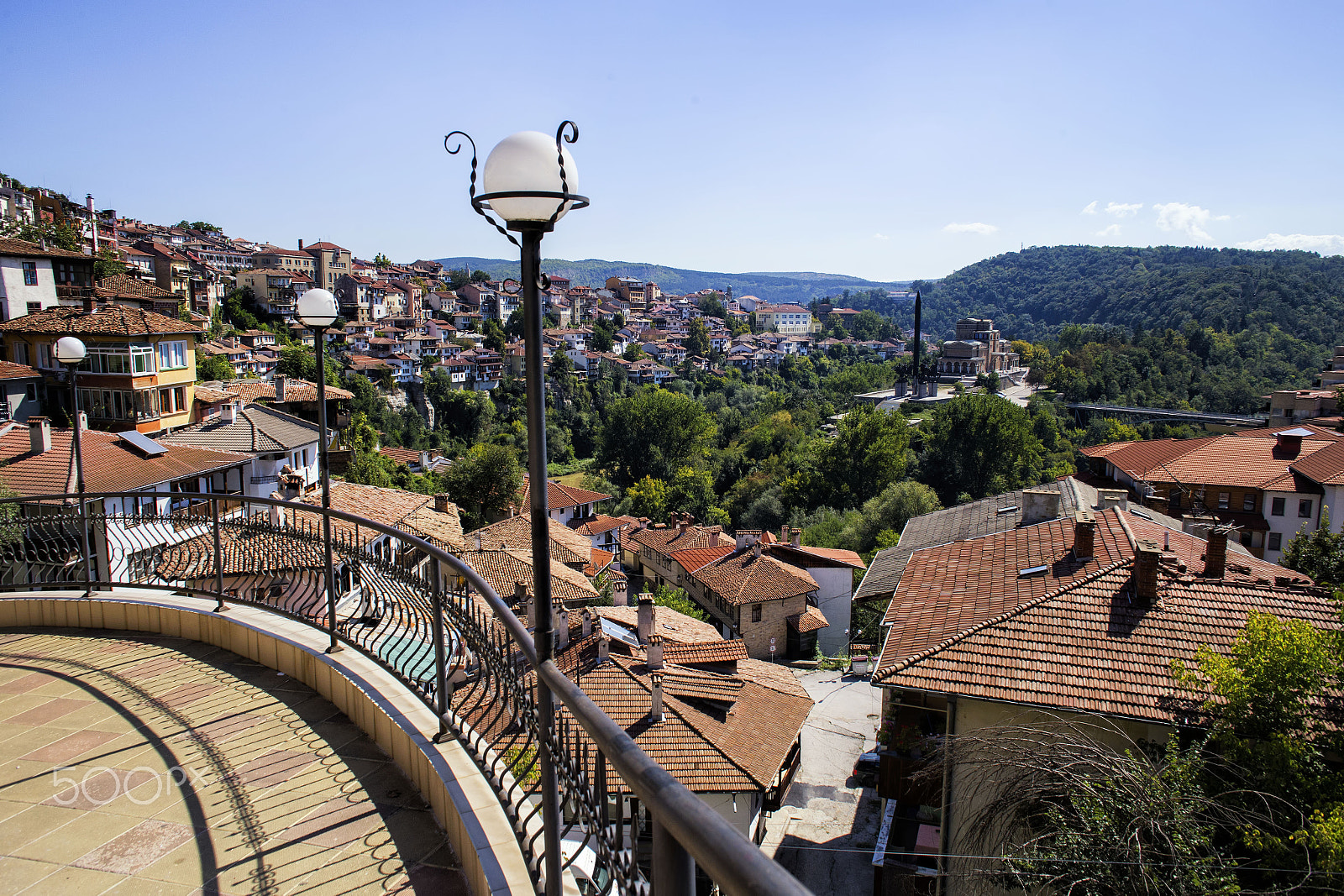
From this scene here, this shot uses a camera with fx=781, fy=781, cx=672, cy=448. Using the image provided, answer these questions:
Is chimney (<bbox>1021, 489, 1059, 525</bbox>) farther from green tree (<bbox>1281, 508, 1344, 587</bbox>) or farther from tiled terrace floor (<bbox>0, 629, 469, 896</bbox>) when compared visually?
tiled terrace floor (<bbox>0, 629, 469, 896</bbox>)

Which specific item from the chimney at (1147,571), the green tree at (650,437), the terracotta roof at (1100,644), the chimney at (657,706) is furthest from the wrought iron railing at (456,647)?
the green tree at (650,437)

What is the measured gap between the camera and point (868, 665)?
27.2m

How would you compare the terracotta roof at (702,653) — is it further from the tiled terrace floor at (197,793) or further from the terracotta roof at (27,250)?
the terracotta roof at (27,250)

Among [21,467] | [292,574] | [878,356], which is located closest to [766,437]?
[21,467]

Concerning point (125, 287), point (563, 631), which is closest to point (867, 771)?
point (563, 631)

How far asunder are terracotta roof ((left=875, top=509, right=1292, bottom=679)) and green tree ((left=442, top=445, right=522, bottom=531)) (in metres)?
31.0

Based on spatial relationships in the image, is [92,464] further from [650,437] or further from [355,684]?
[650,437]

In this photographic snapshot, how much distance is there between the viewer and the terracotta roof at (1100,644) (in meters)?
9.57

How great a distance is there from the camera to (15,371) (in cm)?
2822

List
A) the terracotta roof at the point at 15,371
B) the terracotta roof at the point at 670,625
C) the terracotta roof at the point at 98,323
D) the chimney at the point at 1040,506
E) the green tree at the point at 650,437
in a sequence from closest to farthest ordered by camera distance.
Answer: the chimney at the point at 1040,506 < the terracotta roof at the point at 670,625 < the terracotta roof at the point at 15,371 < the terracotta roof at the point at 98,323 < the green tree at the point at 650,437

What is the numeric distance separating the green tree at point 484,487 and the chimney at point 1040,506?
31214 mm

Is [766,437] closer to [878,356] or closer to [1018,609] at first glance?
[1018,609]

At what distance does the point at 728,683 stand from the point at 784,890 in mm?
18741

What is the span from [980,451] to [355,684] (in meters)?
64.4
